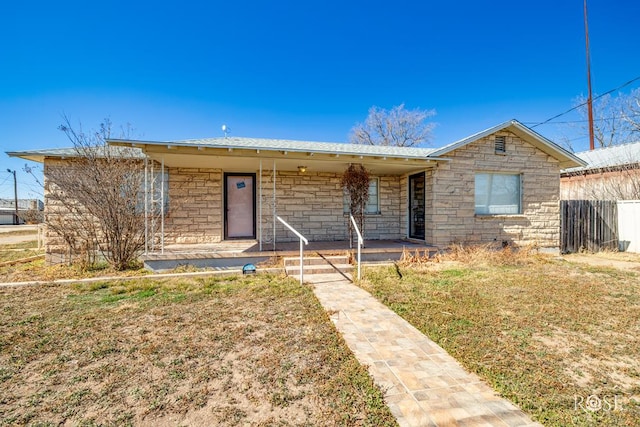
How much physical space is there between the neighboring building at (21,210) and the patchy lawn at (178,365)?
611 centimetres

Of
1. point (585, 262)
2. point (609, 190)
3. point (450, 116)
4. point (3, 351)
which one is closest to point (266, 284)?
point (3, 351)

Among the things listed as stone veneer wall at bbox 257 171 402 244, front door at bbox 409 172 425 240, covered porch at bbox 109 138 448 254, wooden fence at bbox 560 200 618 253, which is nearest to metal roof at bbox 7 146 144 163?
covered porch at bbox 109 138 448 254

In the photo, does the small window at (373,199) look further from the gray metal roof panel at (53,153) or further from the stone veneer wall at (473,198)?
the gray metal roof panel at (53,153)

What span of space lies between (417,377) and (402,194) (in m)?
7.90

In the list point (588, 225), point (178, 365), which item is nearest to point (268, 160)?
point (178, 365)

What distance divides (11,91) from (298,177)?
10575mm

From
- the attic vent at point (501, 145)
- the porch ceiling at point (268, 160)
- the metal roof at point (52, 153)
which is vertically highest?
the attic vent at point (501, 145)

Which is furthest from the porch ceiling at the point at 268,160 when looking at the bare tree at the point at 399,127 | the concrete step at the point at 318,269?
the bare tree at the point at 399,127

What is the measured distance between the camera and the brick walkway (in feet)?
6.74

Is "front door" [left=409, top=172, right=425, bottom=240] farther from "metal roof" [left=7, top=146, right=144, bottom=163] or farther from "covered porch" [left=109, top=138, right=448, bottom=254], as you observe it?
"metal roof" [left=7, top=146, right=144, bottom=163]

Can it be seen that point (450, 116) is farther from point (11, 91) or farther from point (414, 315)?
point (11, 91)

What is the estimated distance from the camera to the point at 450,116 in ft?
69.2

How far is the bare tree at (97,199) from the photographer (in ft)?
22.3

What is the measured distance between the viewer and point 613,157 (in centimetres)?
1465
